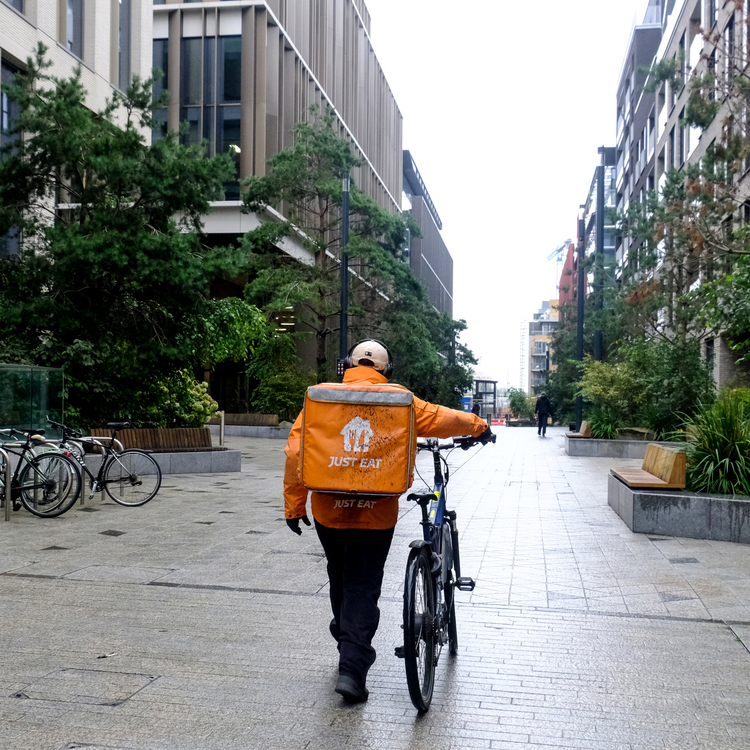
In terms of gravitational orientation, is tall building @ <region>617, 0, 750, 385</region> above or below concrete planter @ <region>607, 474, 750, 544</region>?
above

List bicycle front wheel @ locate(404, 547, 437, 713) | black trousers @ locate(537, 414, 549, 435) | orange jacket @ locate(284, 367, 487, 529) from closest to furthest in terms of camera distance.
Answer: bicycle front wheel @ locate(404, 547, 437, 713) → orange jacket @ locate(284, 367, 487, 529) → black trousers @ locate(537, 414, 549, 435)

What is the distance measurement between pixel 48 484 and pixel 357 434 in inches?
297

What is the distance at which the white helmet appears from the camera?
4602 mm

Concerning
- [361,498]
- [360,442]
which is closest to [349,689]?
[361,498]

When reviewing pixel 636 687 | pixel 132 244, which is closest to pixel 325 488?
pixel 636 687

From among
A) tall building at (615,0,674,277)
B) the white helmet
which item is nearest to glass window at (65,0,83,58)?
the white helmet

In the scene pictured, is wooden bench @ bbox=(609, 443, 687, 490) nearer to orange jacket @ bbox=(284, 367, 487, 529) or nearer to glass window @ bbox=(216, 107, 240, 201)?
orange jacket @ bbox=(284, 367, 487, 529)

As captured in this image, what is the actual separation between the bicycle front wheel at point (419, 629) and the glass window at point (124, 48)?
997 inches

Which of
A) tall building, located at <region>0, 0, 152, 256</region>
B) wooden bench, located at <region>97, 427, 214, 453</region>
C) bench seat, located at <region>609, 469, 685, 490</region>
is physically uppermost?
tall building, located at <region>0, 0, 152, 256</region>

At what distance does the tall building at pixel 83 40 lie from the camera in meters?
21.1

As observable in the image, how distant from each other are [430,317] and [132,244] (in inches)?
864

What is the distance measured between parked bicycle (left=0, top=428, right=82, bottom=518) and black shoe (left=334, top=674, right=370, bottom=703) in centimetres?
708

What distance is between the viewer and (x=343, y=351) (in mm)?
23312

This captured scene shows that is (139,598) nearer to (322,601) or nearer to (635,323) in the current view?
(322,601)
